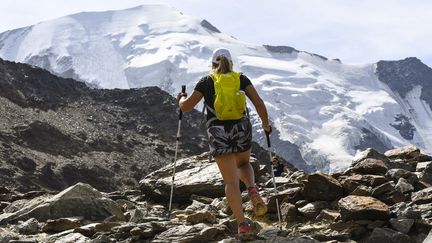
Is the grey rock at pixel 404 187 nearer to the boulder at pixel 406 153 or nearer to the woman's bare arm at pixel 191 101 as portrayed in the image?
the woman's bare arm at pixel 191 101

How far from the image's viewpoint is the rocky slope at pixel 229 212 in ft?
26.0

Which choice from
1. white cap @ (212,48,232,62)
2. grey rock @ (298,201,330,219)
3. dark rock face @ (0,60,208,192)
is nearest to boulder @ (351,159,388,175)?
grey rock @ (298,201,330,219)

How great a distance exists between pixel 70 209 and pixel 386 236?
19.0 ft

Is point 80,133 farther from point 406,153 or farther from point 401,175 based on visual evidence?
point 401,175

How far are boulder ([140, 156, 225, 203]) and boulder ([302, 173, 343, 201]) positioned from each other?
3.16m

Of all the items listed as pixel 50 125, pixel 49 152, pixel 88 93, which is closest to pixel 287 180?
pixel 49 152

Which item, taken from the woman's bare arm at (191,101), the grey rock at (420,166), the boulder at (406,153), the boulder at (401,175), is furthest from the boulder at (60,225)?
the boulder at (406,153)

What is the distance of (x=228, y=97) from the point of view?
24.4 feet

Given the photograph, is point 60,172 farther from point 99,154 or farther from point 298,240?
point 298,240

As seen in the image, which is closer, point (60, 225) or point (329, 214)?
point (329, 214)

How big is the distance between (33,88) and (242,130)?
105225 millimetres

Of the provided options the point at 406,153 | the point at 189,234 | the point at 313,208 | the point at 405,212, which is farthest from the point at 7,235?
the point at 406,153

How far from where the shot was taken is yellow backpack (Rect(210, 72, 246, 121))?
293 inches

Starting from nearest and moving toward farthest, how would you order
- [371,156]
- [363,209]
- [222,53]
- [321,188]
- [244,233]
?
[244,233] → [222,53] → [363,209] → [321,188] → [371,156]
